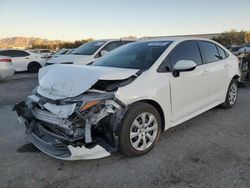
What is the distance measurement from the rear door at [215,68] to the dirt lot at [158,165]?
782 millimetres

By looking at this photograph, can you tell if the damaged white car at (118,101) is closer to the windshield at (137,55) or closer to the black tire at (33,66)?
the windshield at (137,55)

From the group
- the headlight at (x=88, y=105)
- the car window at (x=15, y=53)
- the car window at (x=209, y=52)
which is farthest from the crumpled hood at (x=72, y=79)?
the car window at (x=15, y=53)

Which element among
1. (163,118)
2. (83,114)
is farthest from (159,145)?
(83,114)

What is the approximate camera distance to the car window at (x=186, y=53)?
377 cm

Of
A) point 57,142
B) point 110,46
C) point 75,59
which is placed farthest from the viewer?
point 110,46

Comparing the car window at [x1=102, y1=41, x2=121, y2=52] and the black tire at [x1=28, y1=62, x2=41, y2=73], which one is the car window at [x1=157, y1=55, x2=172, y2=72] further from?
the black tire at [x1=28, y1=62, x2=41, y2=73]

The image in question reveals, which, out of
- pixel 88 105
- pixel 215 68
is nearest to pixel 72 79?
pixel 88 105

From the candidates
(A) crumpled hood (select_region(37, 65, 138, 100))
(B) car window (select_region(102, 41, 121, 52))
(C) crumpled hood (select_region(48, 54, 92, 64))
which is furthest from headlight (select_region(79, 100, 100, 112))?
(B) car window (select_region(102, 41, 121, 52))

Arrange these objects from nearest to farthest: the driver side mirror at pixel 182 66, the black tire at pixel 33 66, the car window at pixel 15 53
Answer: the driver side mirror at pixel 182 66
the car window at pixel 15 53
the black tire at pixel 33 66

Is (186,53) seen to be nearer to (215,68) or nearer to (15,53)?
(215,68)

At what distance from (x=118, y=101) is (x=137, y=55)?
4.37 ft

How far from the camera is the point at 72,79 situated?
3.15 metres

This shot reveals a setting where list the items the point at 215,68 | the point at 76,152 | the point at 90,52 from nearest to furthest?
the point at 76,152, the point at 215,68, the point at 90,52

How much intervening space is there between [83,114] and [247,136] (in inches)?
105
